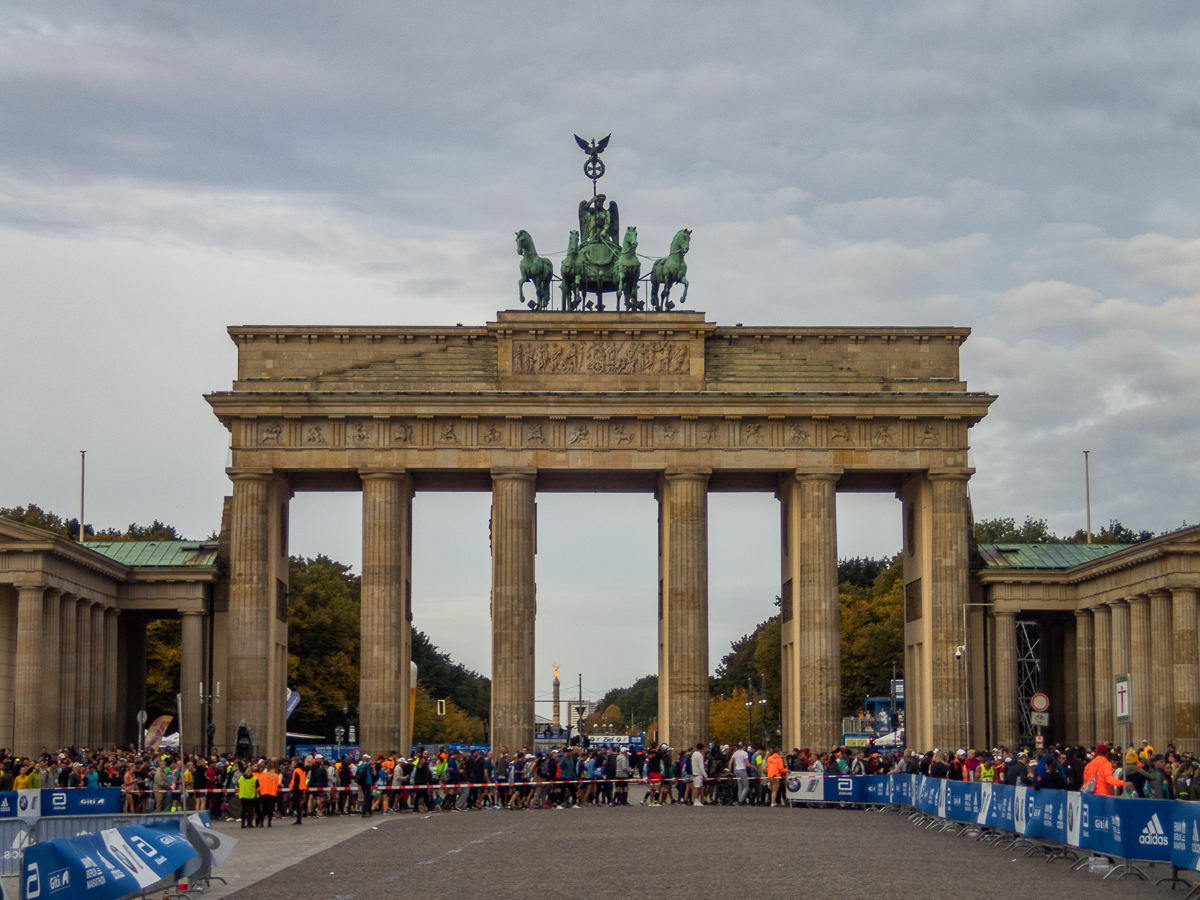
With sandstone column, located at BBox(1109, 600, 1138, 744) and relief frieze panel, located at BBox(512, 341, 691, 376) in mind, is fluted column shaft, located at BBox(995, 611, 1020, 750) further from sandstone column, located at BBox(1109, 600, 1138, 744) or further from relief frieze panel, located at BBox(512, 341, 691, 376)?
relief frieze panel, located at BBox(512, 341, 691, 376)

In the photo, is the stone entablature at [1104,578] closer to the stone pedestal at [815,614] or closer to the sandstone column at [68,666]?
the stone pedestal at [815,614]

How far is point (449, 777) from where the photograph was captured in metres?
50.1

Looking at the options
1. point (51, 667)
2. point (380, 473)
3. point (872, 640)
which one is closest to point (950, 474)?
point (380, 473)

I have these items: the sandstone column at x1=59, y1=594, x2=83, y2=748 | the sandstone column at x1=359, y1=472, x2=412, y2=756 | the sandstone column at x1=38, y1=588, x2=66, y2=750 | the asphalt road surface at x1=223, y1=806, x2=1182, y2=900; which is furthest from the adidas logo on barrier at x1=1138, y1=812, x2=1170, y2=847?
the sandstone column at x1=59, y1=594, x2=83, y2=748

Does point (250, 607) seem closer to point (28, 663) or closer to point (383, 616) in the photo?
point (383, 616)

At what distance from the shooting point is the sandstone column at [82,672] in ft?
203

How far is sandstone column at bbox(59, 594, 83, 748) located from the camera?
2356 inches

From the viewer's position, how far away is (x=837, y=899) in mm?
20922

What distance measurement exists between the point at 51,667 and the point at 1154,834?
42.4 metres

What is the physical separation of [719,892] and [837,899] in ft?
5.28

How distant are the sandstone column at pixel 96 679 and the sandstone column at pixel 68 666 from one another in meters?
3.10

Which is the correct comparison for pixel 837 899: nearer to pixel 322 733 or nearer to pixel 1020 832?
pixel 1020 832

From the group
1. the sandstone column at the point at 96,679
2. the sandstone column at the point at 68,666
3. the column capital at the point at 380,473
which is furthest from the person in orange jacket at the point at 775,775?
the sandstone column at the point at 96,679

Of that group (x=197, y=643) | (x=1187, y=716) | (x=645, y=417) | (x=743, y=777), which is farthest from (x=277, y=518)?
(x=1187, y=716)
